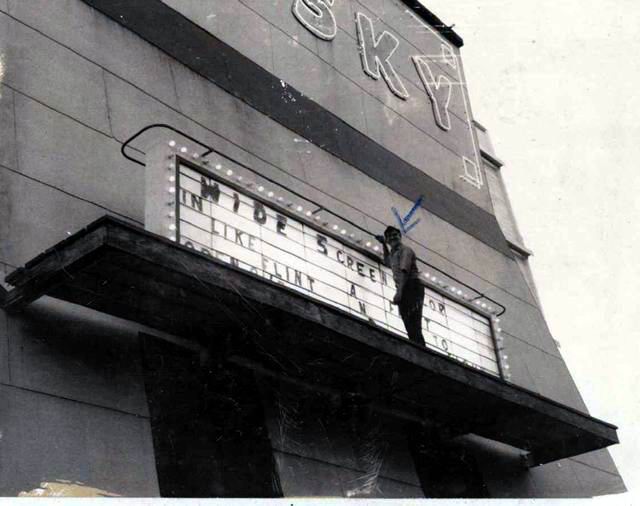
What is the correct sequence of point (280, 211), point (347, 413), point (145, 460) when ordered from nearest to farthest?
point (145, 460), point (280, 211), point (347, 413)

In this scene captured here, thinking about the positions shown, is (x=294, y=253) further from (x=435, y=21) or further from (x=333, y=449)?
(x=435, y=21)

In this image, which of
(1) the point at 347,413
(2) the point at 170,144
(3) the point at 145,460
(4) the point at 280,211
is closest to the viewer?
(3) the point at 145,460

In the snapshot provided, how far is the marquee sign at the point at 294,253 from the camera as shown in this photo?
29.8ft

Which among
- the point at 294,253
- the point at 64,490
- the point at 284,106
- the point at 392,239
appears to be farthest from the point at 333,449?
the point at 284,106

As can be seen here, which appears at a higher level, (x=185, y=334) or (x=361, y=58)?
(x=361, y=58)

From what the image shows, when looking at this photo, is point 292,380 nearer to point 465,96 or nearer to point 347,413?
Result: point 347,413

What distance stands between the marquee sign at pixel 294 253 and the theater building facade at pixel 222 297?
0.03 m

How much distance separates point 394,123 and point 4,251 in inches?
366

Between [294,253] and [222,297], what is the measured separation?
5.39 ft

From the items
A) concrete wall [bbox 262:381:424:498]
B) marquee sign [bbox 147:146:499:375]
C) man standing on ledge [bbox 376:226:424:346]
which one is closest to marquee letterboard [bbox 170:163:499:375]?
marquee sign [bbox 147:146:499:375]

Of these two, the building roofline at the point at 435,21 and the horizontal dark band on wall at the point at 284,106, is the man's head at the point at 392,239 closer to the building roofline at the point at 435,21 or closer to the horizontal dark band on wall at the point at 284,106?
the horizontal dark band on wall at the point at 284,106

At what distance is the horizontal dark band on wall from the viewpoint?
39.9 ft

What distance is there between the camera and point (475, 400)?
11312 millimetres

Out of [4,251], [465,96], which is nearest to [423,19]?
[465,96]
